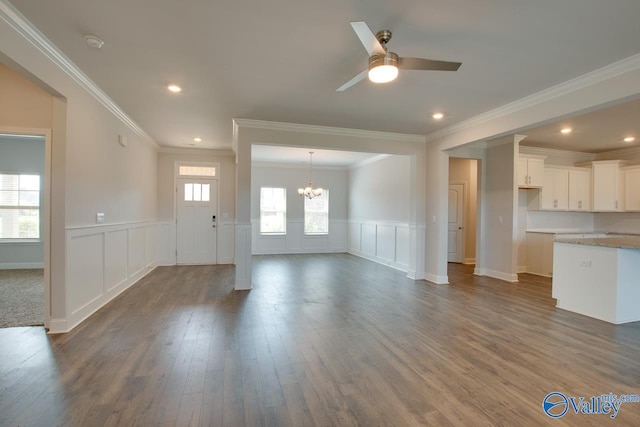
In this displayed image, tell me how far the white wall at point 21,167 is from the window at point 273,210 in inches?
191

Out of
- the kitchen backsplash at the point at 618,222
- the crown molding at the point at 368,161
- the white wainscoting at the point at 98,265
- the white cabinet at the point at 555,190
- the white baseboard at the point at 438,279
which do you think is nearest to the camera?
Result: the white wainscoting at the point at 98,265

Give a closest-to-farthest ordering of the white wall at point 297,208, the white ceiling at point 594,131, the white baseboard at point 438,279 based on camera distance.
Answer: the white ceiling at point 594,131, the white baseboard at point 438,279, the white wall at point 297,208

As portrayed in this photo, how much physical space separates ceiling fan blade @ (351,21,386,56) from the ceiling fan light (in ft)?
0.14

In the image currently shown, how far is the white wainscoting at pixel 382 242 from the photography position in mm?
6605

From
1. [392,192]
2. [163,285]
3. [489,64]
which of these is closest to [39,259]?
[163,285]

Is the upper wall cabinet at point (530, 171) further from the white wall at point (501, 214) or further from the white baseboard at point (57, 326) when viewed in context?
the white baseboard at point (57, 326)

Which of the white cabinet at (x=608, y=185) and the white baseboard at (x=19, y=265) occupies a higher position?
the white cabinet at (x=608, y=185)

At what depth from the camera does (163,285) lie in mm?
5035

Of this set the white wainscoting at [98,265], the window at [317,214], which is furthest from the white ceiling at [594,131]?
the white wainscoting at [98,265]

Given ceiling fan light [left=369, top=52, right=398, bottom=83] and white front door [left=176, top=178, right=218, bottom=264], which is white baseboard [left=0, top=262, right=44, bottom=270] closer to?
white front door [left=176, top=178, right=218, bottom=264]

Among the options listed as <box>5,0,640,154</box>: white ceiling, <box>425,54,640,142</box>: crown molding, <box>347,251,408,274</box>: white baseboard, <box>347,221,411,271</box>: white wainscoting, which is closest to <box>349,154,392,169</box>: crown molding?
<box>347,221,411,271</box>: white wainscoting

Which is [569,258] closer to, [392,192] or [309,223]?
[392,192]

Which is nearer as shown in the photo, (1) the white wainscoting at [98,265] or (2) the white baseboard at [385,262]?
(1) the white wainscoting at [98,265]

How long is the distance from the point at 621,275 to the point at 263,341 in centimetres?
398
